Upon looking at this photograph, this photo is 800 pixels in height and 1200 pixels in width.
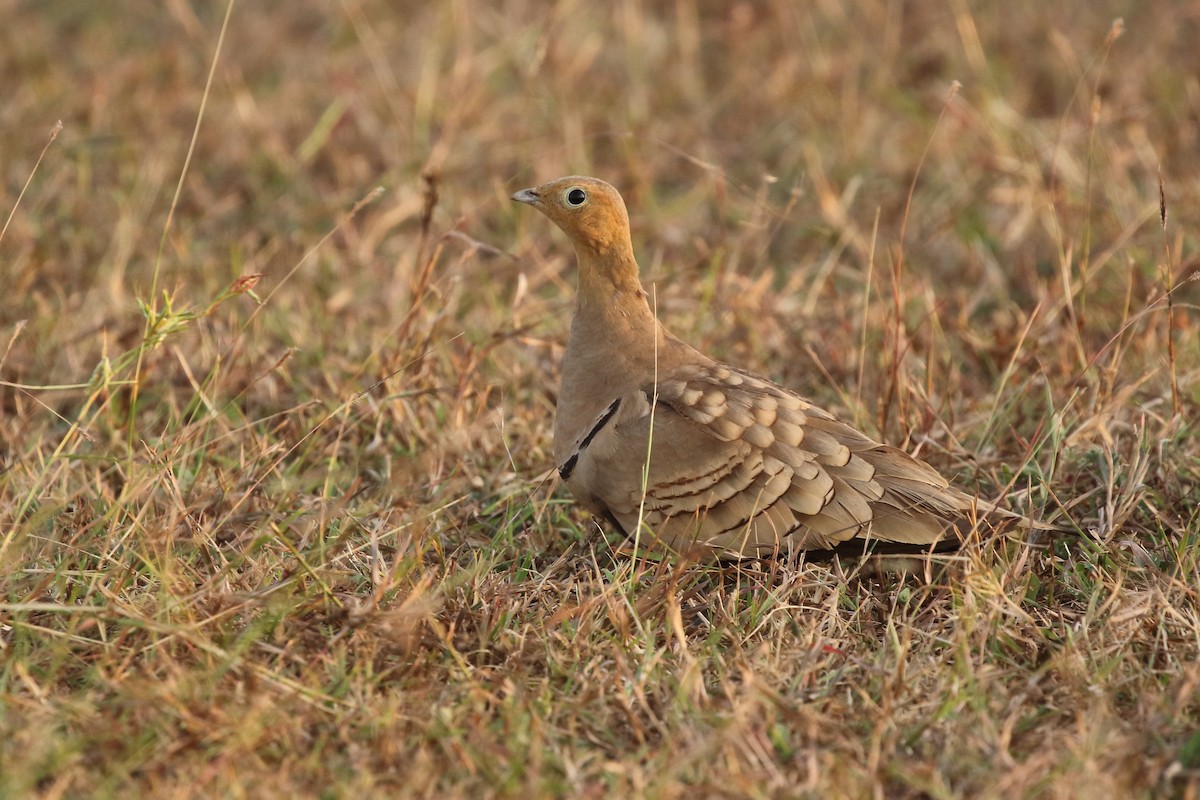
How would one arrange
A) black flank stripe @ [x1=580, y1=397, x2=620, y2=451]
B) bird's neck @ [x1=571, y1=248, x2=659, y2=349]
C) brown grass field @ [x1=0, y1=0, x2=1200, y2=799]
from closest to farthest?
brown grass field @ [x1=0, y1=0, x2=1200, y2=799]
black flank stripe @ [x1=580, y1=397, x2=620, y2=451]
bird's neck @ [x1=571, y1=248, x2=659, y2=349]

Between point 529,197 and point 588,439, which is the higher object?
point 529,197

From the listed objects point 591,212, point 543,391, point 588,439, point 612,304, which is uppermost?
point 591,212

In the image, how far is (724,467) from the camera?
3352 mm

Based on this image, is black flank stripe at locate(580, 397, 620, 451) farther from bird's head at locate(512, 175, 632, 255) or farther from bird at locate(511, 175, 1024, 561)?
bird's head at locate(512, 175, 632, 255)

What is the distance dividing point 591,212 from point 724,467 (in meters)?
0.76

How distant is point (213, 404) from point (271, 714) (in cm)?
161

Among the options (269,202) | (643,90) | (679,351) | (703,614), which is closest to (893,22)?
(643,90)

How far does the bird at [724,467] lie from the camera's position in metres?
3.32

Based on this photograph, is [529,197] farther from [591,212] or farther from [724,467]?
[724,467]

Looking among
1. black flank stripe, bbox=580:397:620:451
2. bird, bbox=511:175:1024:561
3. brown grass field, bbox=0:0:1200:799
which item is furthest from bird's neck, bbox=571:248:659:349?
brown grass field, bbox=0:0:1200:799

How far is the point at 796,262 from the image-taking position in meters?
5.69

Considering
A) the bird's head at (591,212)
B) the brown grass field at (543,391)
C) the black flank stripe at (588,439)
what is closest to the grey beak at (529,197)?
the bird's head at (591,212)

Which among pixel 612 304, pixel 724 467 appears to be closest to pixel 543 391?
pixel 612 304

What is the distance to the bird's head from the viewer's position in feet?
11.9
